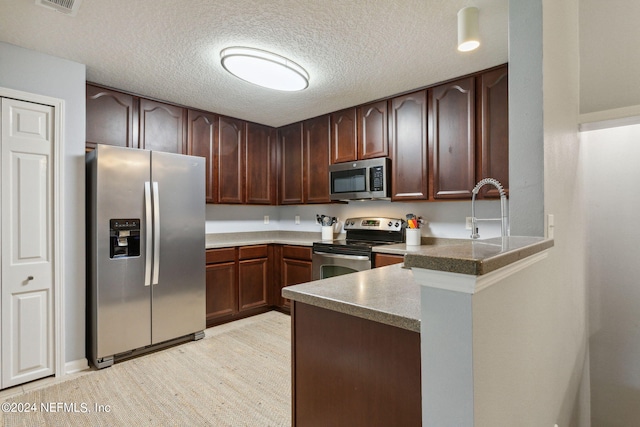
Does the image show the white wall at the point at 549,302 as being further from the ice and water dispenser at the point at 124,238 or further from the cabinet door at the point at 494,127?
the ice and water dispenser at the point at 124,238

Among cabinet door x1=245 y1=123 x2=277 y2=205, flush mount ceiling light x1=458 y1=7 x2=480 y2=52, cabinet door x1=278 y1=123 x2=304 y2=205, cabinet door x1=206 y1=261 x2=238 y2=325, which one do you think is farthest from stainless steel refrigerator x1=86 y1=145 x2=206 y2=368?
flush mount ceiling light x1=458 y1=7 x2=480 y2=52

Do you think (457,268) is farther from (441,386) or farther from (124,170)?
(124,170)

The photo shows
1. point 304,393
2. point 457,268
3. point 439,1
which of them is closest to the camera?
point 457,268

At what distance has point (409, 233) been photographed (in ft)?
10.4

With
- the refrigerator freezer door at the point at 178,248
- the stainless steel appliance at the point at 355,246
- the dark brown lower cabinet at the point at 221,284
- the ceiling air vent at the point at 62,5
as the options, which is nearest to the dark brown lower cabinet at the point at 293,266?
the stainless steel appliance at the point at 355,246

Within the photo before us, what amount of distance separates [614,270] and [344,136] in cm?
262

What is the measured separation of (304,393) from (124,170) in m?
2.30

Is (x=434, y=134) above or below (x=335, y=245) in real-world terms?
above

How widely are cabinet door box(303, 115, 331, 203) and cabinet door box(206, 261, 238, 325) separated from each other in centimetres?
124

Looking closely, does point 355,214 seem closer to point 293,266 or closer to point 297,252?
point 297,252

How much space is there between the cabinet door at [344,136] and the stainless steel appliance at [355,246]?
0.75 meters

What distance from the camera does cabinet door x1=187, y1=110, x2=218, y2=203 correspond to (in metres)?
3.48

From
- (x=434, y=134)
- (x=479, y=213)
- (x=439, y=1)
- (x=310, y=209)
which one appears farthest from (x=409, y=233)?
(x=439, y=1)

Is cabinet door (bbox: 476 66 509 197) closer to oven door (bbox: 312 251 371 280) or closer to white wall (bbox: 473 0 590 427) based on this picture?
white wall (bbox: 473 0 590 427)
